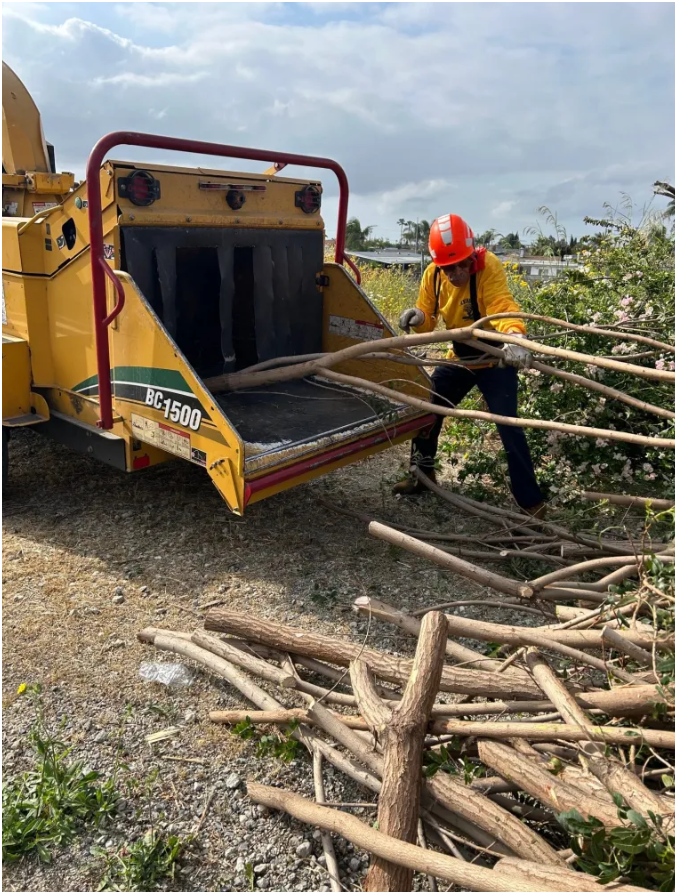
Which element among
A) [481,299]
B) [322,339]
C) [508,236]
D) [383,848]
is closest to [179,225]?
[322,339]

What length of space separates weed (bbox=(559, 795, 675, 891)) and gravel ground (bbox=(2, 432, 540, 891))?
78 centimetres

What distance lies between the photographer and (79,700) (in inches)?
133

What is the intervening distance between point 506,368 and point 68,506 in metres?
3.26

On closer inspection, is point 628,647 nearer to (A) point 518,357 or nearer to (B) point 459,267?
(A) point 518,357

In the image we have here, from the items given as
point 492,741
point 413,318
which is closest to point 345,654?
point 492,741

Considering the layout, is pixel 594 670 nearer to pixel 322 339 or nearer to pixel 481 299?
pixel 481 299

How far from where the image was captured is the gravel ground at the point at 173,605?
106 inches

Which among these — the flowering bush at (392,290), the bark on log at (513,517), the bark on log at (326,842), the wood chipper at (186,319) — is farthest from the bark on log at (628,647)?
the flowering bush at (392,290)

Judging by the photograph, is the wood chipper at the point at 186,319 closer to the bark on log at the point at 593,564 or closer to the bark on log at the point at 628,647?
the bark on log at the point at 593,564

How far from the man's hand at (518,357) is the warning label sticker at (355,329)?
1.52 m

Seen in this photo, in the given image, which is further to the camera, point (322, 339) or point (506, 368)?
point (322, 339)

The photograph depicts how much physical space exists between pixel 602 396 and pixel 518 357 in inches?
60.6

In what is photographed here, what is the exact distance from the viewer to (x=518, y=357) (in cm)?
423

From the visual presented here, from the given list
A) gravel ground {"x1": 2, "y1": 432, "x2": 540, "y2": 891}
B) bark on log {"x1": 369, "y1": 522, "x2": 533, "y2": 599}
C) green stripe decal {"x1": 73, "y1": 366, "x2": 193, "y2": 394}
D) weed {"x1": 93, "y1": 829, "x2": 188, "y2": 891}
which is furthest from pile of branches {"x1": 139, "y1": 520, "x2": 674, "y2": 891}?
green stripe decal {"x1": 73, "y1": 366, "x2": 193, "y2": 394}
